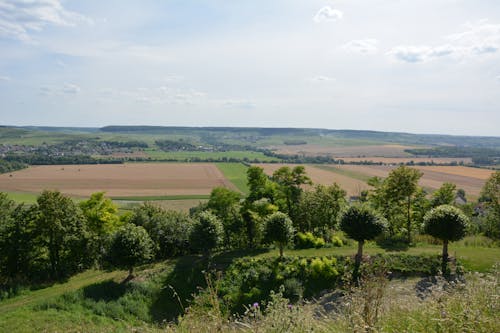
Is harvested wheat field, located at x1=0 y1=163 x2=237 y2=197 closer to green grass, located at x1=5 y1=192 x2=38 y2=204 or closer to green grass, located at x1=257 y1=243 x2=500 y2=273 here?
A: green grass, located at x1=5 y1=192 x2=38 y2=204

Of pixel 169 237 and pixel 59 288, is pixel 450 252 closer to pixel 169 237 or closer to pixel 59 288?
pixel 169 237

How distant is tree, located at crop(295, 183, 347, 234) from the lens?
28.7 m

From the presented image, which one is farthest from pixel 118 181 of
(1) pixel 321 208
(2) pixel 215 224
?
(2) pixel 215 224

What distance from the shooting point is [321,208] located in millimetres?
28766

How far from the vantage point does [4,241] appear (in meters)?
21.7

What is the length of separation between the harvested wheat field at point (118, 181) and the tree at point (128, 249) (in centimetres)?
4507

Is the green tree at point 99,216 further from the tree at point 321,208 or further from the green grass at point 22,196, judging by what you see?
the green grass at point 22,196

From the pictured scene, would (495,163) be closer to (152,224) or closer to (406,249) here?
(406,249)

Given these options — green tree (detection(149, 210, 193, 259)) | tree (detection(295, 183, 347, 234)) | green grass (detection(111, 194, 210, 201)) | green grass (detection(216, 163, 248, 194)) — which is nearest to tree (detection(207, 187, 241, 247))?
green tree (detection(149, 210, 193, 259))

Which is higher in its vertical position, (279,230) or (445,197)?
(445,197)

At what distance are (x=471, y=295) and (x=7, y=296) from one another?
22.6 meters

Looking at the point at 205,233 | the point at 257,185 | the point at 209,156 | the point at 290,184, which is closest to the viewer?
the point at 205,233

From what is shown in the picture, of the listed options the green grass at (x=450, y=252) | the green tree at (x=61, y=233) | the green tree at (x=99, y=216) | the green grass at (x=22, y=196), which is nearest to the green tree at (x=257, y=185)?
the green grass at (x=450, y=252)

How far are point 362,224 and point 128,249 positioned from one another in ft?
47.4
